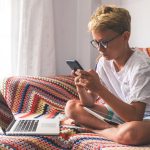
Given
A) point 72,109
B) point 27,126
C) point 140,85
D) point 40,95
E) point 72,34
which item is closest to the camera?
point 140,85

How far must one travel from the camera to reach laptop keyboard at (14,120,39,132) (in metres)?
1.45

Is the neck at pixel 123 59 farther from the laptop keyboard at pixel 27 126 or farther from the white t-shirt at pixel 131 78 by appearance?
the laptop keyboard at pixel 27 126

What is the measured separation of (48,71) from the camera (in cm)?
255

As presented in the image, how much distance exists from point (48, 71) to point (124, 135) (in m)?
1.38

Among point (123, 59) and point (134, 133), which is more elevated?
point (123, 59)

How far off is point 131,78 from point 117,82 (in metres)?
0.18

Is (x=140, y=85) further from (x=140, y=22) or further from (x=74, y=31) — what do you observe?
(x=74, y=31)

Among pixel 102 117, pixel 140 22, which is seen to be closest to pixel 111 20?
pixel 102 117

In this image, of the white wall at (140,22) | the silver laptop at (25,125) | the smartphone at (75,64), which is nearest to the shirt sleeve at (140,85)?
the smartphone at (75,64)

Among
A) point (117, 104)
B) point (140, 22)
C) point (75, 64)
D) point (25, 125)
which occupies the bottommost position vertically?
point (25, 125)

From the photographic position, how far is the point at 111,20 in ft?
4.76

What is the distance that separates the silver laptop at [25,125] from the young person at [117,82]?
141mm

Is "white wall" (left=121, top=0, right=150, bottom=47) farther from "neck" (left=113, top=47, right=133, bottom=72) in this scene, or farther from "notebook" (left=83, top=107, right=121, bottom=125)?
"notebook" (left=83, top=107, right=121, bottom=125)

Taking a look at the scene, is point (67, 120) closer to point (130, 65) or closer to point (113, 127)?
point (113, 127)
